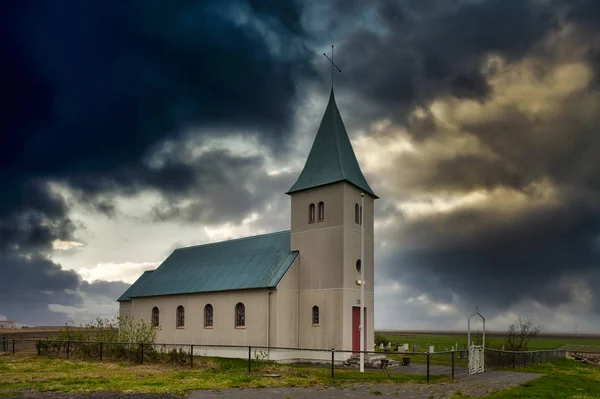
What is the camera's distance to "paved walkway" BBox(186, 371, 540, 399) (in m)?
16.8

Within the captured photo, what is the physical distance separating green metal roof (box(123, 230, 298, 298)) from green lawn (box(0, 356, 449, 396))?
1042 cm

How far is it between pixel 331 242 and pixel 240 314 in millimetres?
8195

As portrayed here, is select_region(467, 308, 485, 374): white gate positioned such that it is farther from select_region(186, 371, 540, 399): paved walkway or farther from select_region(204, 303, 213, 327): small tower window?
select_region(204, 303, 213, 327): small tower window

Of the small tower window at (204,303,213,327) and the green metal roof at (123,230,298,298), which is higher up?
the green metal roof at (123,230,298,298)

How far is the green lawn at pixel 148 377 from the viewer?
59.4ft

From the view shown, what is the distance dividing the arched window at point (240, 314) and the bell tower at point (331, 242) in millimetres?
3892

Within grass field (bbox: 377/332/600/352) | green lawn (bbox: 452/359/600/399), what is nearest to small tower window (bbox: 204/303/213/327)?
grass field (bbox: 377/332/600/352)

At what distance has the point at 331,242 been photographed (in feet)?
110

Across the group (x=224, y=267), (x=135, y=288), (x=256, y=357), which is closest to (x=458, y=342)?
(x=135, y=288)

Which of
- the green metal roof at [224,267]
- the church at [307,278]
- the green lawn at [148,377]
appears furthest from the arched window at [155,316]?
the green lawn at [148,377]

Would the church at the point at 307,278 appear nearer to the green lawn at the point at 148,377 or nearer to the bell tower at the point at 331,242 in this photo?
the bell tower at the point at 331,242

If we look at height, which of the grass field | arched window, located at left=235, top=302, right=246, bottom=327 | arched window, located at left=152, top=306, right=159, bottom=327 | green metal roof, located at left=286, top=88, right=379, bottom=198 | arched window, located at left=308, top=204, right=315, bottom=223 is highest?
green metal roof, located at left=286, top=88, right=379, bottom=198

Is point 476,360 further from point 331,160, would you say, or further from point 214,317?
point 214,317

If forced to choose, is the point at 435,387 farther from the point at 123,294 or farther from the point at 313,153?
the point at 123,294
